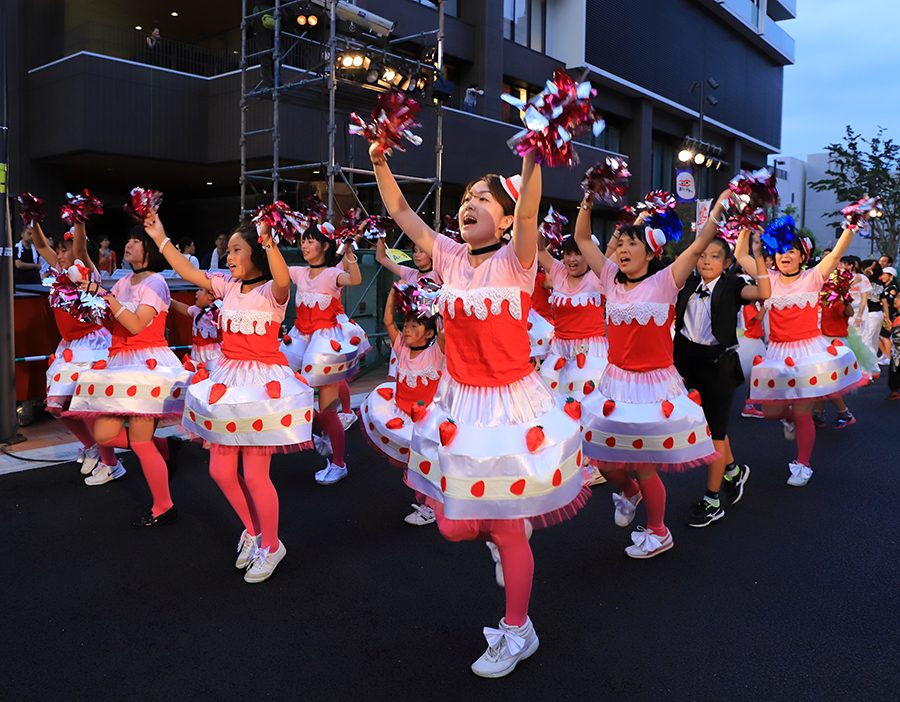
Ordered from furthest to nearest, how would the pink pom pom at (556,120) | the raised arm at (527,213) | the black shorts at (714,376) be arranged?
the black shorts at (714,376) < the raised arm at (527,213) < the pink pom pom at (556,120)

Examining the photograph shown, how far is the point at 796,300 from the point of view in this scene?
604 centimetres

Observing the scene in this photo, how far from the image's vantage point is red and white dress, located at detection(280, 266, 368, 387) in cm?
640

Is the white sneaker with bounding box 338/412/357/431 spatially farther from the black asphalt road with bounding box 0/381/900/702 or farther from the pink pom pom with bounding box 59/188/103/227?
the pink pom pom with bounding box 59/188/103/227

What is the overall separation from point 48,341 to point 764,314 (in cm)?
725

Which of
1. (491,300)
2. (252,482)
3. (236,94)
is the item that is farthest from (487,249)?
(236,94)

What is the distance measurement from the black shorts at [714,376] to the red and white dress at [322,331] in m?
2.81

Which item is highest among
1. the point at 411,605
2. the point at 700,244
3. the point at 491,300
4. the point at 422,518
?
the point at 700,244

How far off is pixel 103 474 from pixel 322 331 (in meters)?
2.07

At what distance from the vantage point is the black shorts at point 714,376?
16.3 feet

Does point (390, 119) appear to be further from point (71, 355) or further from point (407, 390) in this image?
point (71, 355)

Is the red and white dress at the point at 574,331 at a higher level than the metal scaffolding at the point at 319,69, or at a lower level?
lower

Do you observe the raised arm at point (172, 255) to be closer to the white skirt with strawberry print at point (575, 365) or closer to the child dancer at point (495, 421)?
the child dancer at point (495, 421)

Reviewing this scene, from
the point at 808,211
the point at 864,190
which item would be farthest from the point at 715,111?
the point at 808,211

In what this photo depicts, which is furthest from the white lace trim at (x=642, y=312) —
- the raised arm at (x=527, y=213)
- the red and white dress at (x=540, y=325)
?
the red and white dress at (x=540, y=325)
